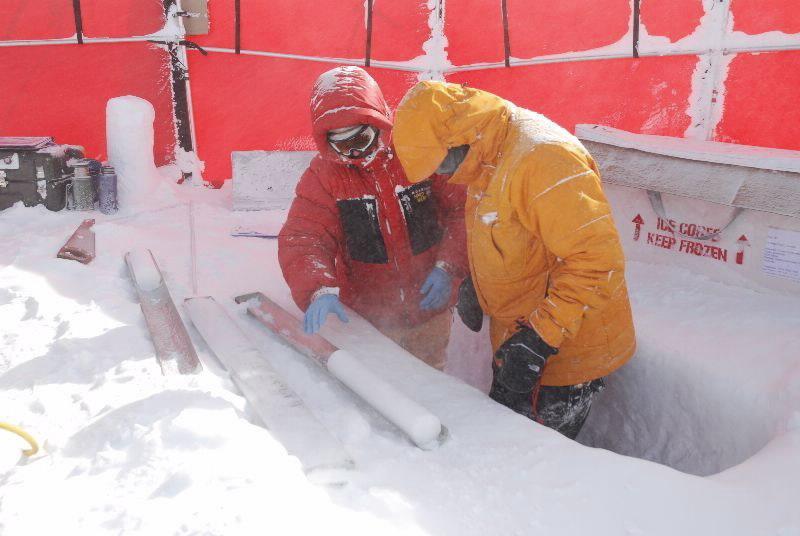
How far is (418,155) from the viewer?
6.33 feet

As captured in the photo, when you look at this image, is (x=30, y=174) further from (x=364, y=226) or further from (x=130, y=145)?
(x=364, y=226)

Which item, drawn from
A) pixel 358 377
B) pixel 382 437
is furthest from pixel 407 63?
pixel 382 437

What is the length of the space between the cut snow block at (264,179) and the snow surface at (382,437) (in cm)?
206

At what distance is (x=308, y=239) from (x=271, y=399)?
3.01 ft

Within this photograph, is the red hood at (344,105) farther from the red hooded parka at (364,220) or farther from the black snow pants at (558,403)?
the black snow pants at (558,403)

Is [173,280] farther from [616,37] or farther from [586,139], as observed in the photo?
[616,37]

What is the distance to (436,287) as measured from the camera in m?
2.72

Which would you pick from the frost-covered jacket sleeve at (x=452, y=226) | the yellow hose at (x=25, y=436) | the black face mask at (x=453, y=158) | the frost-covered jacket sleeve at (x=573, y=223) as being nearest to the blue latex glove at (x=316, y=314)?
the frost-covered jacket sleeve at (x=452, y=226)

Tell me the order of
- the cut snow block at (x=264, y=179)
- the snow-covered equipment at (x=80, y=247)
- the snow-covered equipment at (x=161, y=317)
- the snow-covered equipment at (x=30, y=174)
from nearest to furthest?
1. the snow-covered equipment at (x=161, y=317)
2. the snow-covered equipment at (x=80, y=247)
3. the snow-covered equipment at (x=30, y=174)
4. the cut snow block at (x=264, y=179)

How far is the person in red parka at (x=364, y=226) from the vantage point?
8.35ft

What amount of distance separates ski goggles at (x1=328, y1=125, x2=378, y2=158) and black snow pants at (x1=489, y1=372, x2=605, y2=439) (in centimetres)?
122

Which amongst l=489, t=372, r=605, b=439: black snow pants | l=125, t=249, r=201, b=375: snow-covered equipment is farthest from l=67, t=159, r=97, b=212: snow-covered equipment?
l=489, t=372, r=605, b=439: black snow pants

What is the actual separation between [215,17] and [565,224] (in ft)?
15.7

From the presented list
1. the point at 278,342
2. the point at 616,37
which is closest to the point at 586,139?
the point at 616,37
